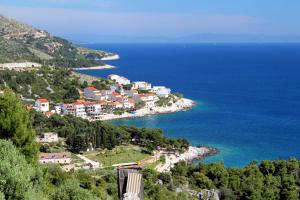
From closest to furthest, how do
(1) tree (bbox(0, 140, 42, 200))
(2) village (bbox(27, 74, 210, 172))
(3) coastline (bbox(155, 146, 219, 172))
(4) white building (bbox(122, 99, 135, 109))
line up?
(1) tree (bbox(0, 140, 42, 200)) → (3) coastline (bbox(155, 146, 219, 172)) → (2) village (bbox(27, 74, 210, 172)) → (4) white building (bbox(122, 99, 135, 109))

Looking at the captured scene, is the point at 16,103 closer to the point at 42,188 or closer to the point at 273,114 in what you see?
the point at 42,188

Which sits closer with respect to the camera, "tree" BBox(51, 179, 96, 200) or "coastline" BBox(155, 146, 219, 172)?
"tree" BBox(51, 179, 96, 200)

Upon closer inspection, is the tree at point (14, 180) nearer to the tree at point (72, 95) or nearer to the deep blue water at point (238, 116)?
the deep blue water at point (238, 116)

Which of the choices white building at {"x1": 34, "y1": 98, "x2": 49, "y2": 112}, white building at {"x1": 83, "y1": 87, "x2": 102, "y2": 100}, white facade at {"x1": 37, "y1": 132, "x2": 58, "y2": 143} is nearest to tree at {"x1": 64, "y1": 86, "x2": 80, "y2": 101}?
white building at {"x1": 83, "y1": 87, "x2": 102, "y2": 100}

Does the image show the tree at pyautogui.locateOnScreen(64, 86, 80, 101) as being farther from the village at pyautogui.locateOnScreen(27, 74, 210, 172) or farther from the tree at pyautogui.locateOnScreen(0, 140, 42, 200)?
the tree at pyautogui.locateOnScreen(0, 140, 42, 200)

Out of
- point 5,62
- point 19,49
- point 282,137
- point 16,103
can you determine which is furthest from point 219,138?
point 19,49

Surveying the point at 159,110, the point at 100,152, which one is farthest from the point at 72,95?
the point at 100,152

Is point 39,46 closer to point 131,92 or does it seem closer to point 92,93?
point 131,92

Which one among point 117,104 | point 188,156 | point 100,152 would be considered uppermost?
point 100,152
